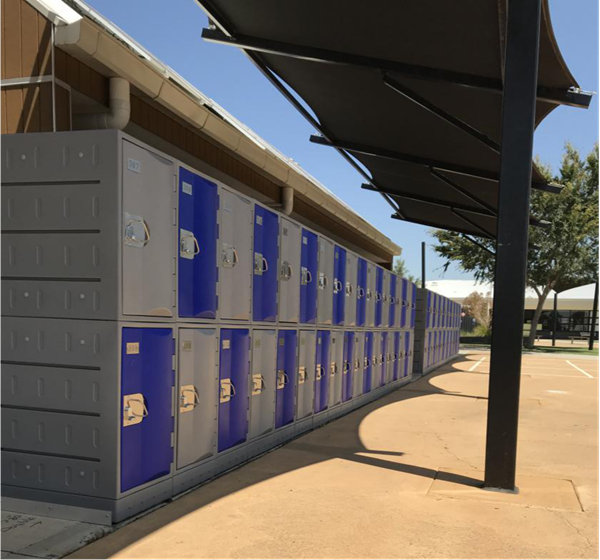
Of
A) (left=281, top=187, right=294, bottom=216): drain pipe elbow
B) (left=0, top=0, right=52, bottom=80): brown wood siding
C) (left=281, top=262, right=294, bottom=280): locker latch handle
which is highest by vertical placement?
(left=0, top=0, right=52, bottom=80): brown wood siding

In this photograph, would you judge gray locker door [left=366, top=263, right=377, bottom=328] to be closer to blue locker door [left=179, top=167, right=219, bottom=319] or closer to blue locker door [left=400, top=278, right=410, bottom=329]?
blue locker door [left=400, top=278, right=410, bottom=329]

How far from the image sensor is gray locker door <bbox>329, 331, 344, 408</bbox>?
8.59m

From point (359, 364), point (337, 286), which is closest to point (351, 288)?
point (337, 286)

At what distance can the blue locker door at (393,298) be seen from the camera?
12.3 m

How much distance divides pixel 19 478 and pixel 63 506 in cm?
42

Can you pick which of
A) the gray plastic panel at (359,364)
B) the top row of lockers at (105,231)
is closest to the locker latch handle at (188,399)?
the top row of lockers at (105,231)

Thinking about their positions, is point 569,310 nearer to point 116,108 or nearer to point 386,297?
point 386,297

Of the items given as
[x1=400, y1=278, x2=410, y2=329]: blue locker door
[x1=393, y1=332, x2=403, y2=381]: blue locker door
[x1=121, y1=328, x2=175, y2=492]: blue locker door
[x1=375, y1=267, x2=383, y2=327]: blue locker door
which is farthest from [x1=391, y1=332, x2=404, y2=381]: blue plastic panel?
[x1=121, y1=328, x2=175, y2=492]: blue locker door

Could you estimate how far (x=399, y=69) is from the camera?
7.08m

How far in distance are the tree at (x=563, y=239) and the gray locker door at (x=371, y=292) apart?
69.7ft

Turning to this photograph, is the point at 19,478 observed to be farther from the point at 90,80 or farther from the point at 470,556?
the point at 90,80

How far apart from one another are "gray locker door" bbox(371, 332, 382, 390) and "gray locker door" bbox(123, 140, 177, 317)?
702 centimetres

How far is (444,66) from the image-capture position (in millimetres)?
6883

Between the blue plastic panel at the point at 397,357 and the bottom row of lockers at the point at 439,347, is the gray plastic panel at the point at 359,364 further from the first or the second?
the bottom row of lockers at the point at 439,347
